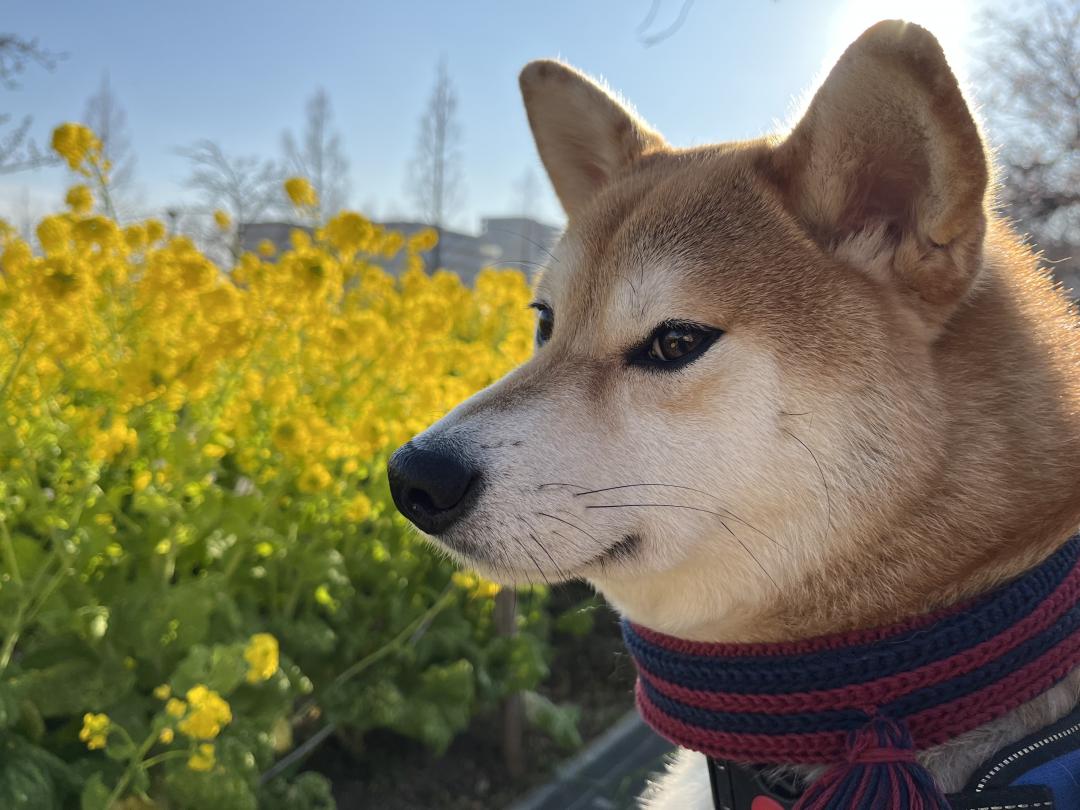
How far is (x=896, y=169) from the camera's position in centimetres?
144

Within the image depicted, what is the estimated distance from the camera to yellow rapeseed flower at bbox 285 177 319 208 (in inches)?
120

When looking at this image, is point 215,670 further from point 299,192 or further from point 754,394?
point 299,192

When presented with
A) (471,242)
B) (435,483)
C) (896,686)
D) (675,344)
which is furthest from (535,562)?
(471,242)

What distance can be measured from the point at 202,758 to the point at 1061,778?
67.4 inches

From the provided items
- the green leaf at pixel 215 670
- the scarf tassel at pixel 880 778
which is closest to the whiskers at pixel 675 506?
the scarf tassel at pixel 880 778

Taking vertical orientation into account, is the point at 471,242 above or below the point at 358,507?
below

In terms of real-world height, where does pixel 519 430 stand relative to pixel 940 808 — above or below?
above

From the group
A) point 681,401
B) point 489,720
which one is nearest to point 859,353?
point 681,401

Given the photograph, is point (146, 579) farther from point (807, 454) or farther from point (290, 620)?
point (807, 454)

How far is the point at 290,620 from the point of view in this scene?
272 cm

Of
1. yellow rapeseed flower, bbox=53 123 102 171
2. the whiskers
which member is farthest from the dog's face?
yellow rapeseed flower, bbox=53 123 102 171

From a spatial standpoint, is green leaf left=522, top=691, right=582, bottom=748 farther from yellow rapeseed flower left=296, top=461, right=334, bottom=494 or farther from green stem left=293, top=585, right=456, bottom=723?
yellow rapeseed flower left=296, top=461, right=334, bottom=494

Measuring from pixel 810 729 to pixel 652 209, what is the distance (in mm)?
1009

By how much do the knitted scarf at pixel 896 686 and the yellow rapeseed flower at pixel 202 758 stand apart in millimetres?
1199
